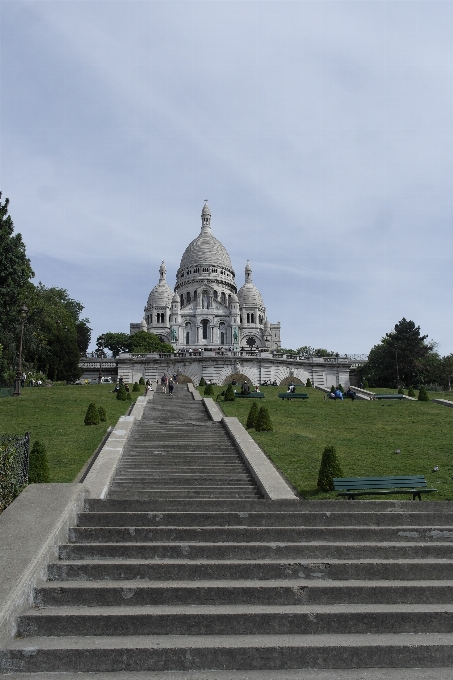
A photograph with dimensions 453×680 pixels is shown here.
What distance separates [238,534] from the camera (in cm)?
786

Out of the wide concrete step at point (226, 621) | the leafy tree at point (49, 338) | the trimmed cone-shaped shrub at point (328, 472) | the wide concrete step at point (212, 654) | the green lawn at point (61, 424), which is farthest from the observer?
the leafy tree at point (49, 338)

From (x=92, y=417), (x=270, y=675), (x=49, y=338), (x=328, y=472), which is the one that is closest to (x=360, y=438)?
(x=328, y=472)

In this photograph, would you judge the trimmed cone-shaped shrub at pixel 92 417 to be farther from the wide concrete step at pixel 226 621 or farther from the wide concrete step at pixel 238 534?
the wide concrete step at pixel 226 621

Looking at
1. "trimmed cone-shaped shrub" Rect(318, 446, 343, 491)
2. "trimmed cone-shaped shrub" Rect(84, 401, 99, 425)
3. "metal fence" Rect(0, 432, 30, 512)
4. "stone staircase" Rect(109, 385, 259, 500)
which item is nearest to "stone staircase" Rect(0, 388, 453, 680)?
"metal fence" Rect(0, 432, 30, 512)

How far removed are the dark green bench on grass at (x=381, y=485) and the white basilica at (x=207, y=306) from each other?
8771 centimetres

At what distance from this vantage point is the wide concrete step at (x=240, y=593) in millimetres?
6430

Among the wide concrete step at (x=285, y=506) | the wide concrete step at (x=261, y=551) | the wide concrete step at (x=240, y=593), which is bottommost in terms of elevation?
the wide concrete step at (x=240, y=593)

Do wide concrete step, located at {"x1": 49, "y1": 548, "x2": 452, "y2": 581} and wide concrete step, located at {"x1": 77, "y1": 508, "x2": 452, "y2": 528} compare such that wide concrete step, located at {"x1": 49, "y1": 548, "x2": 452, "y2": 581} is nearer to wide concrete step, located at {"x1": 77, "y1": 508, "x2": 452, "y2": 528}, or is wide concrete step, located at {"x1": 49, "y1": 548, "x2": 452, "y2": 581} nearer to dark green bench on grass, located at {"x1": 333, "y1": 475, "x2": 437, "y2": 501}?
wide concrete step, located at {"x1": 77, "y1": 508, "x2": 452, "y2": 528}

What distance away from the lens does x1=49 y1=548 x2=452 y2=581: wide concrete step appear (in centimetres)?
692

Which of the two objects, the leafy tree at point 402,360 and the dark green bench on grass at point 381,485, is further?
the leafy tree at point 402,360

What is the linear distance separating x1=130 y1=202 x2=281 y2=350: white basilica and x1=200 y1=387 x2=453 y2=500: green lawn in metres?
72.0

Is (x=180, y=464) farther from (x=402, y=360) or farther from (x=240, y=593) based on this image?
(x=402, y=360)

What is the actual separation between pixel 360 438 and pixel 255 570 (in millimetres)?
12566

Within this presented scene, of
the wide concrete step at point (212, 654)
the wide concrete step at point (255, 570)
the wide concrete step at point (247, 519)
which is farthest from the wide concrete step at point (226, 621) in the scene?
the wide concrete step at point (247, 519)
